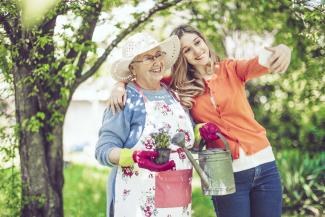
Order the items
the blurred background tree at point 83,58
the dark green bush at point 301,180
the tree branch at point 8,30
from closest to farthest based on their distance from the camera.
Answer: the tree branch at point 8,30, the blurred background tree at point 83,58, the dark green bush at point 301,180

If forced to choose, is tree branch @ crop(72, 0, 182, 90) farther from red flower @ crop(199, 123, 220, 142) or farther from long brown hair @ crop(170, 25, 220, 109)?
red flower @ crop(199, 123, 220, 142)

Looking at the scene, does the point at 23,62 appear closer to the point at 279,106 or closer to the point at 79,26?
the point at 79,26

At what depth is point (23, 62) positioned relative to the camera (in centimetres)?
387

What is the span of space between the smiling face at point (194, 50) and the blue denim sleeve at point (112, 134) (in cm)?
51

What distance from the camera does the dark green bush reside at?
637 centimetres

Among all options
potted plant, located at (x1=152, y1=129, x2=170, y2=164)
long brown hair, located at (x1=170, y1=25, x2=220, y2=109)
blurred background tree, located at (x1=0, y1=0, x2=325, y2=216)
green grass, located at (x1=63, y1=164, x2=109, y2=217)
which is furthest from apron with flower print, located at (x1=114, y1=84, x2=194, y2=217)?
green grass, located at (x1=63, y1=164, x2=109, y2=217)

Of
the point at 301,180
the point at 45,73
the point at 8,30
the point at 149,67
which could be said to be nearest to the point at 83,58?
the point at 45,73

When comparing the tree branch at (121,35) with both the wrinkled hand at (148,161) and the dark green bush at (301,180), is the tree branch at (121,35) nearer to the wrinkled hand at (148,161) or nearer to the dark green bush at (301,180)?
the wrinkled hand at (148,161)

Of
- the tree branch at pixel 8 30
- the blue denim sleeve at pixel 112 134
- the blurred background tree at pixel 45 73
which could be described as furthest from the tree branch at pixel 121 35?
the blue denim sleeve at pixel 112 134

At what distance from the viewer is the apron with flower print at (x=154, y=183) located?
278cm

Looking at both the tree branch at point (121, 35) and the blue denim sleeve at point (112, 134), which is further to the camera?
the tree branch at point (121, 35)

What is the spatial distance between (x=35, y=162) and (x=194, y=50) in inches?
73.3

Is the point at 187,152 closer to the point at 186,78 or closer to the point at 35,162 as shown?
the point at 186,78

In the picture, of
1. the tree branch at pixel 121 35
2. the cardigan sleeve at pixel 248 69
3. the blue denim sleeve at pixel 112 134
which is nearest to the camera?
the blue denim sleeve at pixel 112 134
